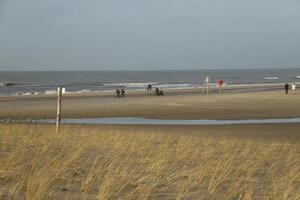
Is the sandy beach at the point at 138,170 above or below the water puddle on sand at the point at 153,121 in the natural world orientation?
above

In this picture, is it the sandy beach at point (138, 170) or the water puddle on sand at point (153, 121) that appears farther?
the water puddle on sand at point (153, 121)

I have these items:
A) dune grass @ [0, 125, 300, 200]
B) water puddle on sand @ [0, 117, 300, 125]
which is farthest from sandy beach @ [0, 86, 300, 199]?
water puddle on sand @ [0, 117, 300, 125]

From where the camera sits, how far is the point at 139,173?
25.1ft

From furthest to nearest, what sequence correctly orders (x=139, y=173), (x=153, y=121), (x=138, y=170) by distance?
(x=153, y=121)
(x=138, y=170)
(x=139, y=173)

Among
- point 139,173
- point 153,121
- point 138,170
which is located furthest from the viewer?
point 153,121

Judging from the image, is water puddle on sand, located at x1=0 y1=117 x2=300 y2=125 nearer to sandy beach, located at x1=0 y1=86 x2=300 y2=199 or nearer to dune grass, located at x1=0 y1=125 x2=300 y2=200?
sandy beach, located at x1=0 y1=86 x2=300 y2=199

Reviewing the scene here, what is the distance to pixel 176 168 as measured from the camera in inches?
332

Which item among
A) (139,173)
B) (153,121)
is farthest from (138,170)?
(153,121)

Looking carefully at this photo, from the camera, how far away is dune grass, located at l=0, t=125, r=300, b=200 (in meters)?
6.16

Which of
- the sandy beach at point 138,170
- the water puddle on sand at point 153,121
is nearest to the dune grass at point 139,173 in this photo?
the sandy beach at point 138,170

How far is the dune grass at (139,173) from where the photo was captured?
6160mm

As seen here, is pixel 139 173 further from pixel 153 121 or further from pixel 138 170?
pixel 153 121

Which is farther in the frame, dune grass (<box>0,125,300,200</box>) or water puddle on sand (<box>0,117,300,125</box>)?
water puddle on sand (<box>0,117,300,125</box>)

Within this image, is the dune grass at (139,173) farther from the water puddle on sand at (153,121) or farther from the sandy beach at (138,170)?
the water puddle on sand at (153,121)
